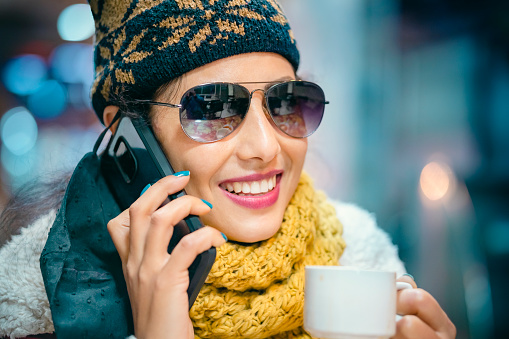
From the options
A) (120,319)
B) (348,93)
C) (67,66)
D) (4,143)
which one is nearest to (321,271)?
(120,319)

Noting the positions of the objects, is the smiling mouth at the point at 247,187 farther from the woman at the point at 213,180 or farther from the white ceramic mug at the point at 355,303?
the white ceramic mug at the point at 355,303

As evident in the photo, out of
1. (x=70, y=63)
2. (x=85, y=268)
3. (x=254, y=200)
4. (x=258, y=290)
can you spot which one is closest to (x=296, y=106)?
(x=254, y=200)

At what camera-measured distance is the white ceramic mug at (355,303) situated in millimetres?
699

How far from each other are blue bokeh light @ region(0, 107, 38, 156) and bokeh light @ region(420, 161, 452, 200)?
2.80 meters

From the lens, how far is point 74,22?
287cm

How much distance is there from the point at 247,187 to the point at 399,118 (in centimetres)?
211

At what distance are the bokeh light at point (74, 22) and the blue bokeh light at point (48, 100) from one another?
0.57 meters

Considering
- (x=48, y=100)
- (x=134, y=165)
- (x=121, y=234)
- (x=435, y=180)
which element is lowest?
(x=435, y=180)

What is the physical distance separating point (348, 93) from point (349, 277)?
2695 millimetres

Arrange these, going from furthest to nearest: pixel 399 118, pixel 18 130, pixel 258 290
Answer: pixel 18 130
pixel 399 118
pixel 258 290

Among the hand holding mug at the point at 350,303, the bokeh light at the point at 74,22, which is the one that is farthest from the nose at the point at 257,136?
the bokeh light at the point at 74,22

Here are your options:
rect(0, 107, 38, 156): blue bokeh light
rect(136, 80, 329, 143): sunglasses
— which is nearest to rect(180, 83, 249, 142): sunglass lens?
rect(136, 80, 329, 143): sunglasses

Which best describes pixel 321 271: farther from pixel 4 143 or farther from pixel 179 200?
pixel 4 143

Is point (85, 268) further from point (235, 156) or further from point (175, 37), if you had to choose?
point (175, 37)
